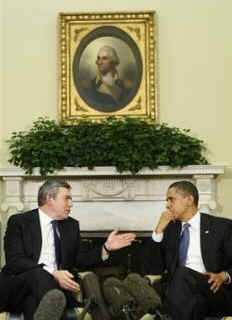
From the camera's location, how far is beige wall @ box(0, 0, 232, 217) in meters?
6.76

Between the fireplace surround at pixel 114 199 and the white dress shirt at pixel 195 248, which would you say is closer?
the white dress shirt at pixel 195 248

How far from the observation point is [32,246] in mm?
4402

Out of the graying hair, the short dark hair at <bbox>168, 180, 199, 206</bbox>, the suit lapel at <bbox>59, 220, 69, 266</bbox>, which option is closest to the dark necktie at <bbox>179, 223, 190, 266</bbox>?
the short dark hair at <bbox>168, 180, 199, 206</bbox>

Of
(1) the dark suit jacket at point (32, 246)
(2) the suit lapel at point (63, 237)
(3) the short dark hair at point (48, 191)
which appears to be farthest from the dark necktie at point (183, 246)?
(3) the short dark hair at point (48, 191)

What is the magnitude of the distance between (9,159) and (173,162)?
1.60m

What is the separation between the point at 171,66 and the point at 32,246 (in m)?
3.04

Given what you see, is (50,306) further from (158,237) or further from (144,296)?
(158,237)

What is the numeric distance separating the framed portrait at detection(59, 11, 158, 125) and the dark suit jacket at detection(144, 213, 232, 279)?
2.39 metres

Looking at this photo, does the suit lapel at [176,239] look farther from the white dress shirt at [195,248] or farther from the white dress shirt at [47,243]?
the white dress shirt at [47,243]

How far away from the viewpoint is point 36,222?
14.7 ft

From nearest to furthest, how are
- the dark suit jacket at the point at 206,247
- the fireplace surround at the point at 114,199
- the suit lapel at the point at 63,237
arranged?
1. the dark suit jacket at the point at 206,247
2. the suit lapel at the point at 63,237
3. the fireplace surround at the point at 114,199

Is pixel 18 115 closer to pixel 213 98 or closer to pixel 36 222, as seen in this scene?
pixel 213 98

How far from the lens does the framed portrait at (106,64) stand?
6781 mm

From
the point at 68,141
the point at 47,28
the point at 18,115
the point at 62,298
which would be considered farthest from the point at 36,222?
the point at 47,28
